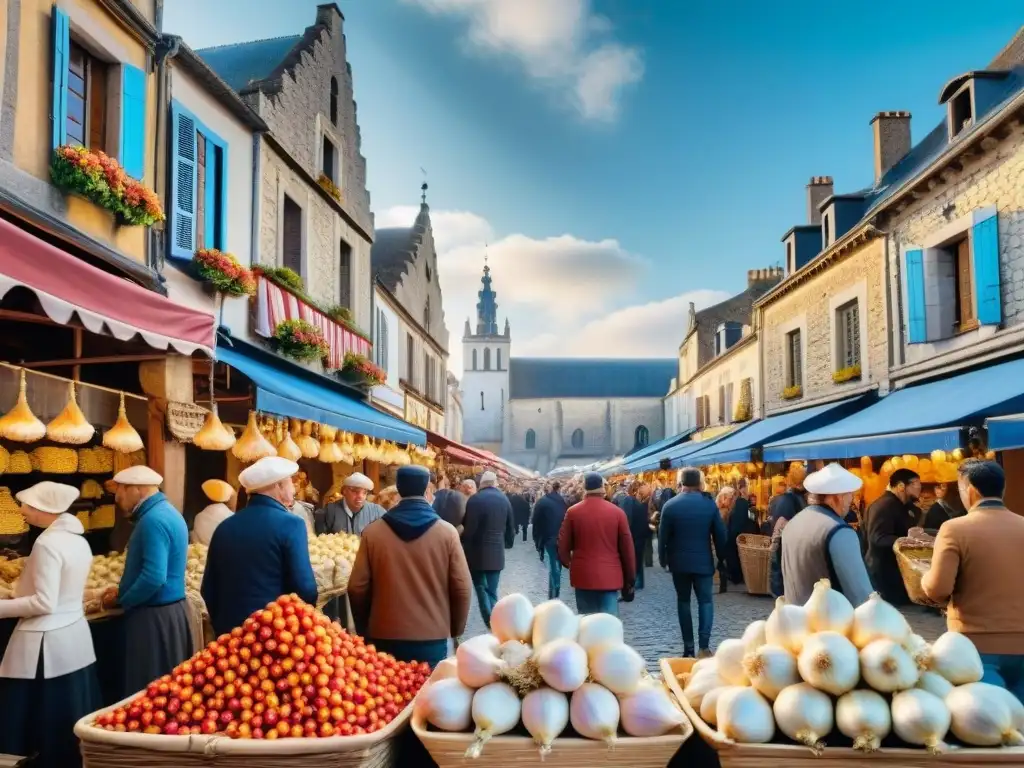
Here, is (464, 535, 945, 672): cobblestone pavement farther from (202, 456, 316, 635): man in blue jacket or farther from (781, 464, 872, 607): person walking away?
(202, 456, 316, 635): man in blue jacket

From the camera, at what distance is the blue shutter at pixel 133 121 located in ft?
26.2

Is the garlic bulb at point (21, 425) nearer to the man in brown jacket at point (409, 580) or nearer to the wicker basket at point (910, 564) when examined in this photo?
the man in brown jacket at point (409, 580)

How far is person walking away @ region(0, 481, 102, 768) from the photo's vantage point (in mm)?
4254

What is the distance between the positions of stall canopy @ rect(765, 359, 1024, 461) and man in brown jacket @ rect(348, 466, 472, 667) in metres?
5.74

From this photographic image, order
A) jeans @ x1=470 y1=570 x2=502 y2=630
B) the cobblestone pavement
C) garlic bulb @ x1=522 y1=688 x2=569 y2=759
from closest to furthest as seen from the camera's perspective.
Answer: garlic bulb @ x1=522 y1=688 x2=569 y2=759 → the cobblestone pavement → jeans @ x1=470 y1=570 x2=502 y2=630

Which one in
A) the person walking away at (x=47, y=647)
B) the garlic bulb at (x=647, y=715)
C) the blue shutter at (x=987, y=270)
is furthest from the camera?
the blue shutter at (x=987, y=270)

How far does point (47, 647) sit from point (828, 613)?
3958 mm

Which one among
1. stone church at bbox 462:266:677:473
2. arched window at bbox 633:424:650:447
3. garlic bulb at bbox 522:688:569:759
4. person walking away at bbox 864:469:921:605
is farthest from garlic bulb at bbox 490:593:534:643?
arched window at bbox 633:424:650:447

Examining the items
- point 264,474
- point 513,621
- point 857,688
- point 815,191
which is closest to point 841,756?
point 857,688

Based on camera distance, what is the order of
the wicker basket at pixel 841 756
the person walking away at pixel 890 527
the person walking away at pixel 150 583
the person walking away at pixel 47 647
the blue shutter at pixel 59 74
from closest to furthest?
the wicker basket at pixel 841 756, the person walking away at pixel 47 647, the person walking away at pixel 150 583, the blue shutter at pixel 59 74, the person walking away at pixel 890 527

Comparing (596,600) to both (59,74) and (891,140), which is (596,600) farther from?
(891,140)

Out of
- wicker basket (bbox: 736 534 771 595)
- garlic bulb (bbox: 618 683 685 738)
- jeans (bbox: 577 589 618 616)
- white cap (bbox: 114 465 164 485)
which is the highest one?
white cap (bbox: 114 465 164 485)

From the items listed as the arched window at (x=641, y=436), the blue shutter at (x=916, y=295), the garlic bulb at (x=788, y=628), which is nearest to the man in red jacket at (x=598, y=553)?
the garlic bulb at (x=788, y=628)

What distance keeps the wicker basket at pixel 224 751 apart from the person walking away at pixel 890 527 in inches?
291
